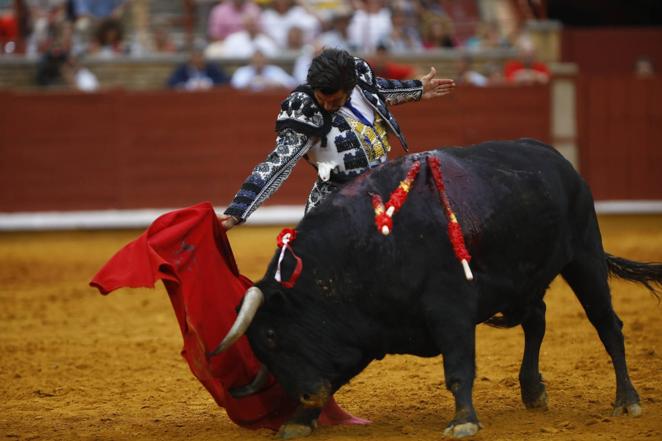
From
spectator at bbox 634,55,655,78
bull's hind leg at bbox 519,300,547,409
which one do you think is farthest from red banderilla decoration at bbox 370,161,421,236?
spectator at bbox 634,55,655,78

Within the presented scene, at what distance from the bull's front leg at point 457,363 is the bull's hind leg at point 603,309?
722 mm

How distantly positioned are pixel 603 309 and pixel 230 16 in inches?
346

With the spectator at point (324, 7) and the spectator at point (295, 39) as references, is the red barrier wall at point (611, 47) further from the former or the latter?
the spectator at point (295, 39)

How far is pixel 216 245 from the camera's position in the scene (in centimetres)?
411

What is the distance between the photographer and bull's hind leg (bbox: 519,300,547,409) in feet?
14.2

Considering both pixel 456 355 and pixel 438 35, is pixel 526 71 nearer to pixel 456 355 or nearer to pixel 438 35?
pixel 438 35

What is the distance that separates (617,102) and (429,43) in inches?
85.4

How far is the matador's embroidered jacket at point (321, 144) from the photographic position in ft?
12.8

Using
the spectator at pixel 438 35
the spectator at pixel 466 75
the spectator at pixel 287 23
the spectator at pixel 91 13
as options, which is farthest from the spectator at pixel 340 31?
the spectator at pixel 91 13

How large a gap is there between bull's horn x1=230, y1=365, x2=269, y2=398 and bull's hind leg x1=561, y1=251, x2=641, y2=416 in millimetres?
1207

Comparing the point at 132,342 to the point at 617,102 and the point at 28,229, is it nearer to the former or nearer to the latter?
the point at 28,229

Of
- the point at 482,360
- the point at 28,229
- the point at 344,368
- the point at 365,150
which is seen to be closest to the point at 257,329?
the point at 344,368

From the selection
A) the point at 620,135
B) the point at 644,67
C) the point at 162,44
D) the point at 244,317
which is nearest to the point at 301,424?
the point at 244,317

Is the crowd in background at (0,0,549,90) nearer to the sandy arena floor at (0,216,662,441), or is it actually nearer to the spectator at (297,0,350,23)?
the spectator at (297,0,350,23)
